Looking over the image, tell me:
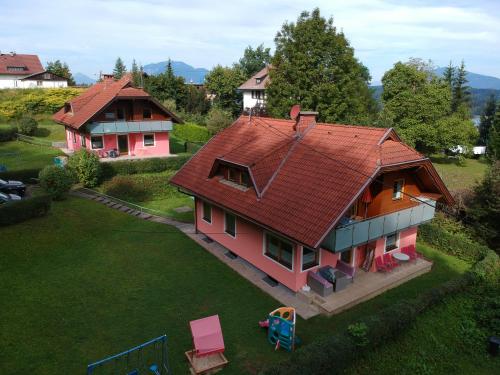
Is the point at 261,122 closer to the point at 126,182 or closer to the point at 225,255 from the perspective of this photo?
the point at 225,255

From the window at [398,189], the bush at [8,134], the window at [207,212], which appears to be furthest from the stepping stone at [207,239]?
the bush at [8,134]

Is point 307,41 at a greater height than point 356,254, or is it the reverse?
point 307,41

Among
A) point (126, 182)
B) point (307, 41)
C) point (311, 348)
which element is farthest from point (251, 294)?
point (307, 41)

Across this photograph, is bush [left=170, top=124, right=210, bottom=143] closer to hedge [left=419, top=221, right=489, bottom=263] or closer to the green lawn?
the green lawn

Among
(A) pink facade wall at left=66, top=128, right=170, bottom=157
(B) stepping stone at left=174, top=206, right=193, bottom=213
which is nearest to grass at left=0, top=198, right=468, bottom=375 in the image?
(B) stepping stone at left=174, top=206, right=193, bottom=213

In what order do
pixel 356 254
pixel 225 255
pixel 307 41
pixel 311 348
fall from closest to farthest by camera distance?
pixel 311 348, pixel 356 254, pixel 225 255, pixel 307 41

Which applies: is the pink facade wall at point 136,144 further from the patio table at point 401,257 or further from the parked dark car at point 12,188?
the patio table at point 401,257
